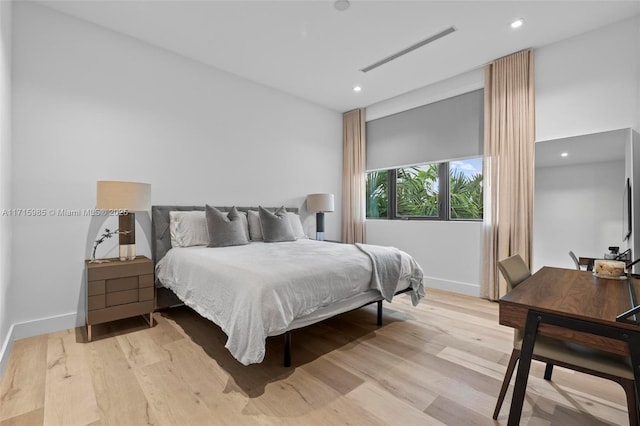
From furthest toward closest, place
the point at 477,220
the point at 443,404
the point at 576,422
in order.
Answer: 1. the point at 477,220
2. the point at 443,404
3. the point at 576,422

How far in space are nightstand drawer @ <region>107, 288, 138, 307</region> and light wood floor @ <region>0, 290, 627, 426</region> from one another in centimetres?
29

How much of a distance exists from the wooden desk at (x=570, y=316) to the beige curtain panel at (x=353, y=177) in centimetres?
361

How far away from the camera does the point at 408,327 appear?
273 centimetres

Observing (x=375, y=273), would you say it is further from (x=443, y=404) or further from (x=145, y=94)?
(x=145, y=94)

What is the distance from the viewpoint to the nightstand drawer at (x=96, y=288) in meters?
2.37

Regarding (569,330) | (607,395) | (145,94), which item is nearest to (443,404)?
(569,330)

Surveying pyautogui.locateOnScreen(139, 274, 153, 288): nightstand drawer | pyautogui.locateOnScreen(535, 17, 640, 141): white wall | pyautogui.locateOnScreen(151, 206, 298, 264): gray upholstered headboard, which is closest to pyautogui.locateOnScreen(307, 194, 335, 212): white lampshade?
pyautogui.locateOnScreen(151, 206, 298, 264): gray upholstered headboard

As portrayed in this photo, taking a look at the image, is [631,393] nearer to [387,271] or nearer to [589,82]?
[387,271]

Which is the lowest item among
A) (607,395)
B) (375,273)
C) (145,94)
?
(607,395)

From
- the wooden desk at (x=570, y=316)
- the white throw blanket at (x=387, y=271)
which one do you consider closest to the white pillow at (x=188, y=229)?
the white throw blanket at (x=387, y=271)

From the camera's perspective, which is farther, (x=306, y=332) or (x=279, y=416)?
(x=306, y=332)

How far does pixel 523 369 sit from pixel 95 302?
294 cm

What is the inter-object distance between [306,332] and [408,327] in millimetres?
957

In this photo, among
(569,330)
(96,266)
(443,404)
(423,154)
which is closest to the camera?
(569,330)
